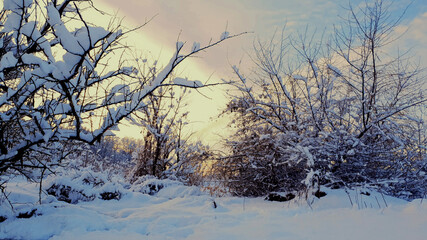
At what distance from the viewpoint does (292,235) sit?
2391 millimetres

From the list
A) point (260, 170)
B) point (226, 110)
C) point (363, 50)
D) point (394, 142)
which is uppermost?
point (363, 50)

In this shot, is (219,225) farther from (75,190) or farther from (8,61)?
(75,190)

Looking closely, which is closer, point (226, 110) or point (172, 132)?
point (226, 110)

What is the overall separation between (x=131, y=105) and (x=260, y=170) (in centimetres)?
450

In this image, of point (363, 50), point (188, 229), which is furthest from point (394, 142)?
point (188, 229)

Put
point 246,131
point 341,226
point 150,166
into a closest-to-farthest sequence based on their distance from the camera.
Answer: point 341,226
point 246,131
point 150,166

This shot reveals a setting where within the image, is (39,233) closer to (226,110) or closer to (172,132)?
(226,110)

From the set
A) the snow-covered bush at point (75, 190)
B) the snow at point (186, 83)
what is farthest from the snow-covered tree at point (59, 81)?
the snow-covered bush at point (75, 190)

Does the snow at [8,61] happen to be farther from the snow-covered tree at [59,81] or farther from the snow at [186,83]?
the snow at [186,83]

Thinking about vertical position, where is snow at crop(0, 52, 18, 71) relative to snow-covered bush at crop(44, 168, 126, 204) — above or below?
above

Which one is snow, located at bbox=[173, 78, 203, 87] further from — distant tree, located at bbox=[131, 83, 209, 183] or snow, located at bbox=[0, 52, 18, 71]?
distant tree, located at bbox=[131, 83, 209, 183]

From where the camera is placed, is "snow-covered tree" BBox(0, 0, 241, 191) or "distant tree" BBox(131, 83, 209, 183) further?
"distant tree" BBox(131, 83, 209, 183)

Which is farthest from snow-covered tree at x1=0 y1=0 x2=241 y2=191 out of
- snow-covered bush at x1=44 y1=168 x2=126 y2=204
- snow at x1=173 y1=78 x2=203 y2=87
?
snow-covered bush at x1=44 y1=168 x2=126 y2=204

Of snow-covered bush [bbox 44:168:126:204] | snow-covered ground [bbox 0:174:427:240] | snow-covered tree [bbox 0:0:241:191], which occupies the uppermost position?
snow-covered tree [bbox 0:0:241:191]
